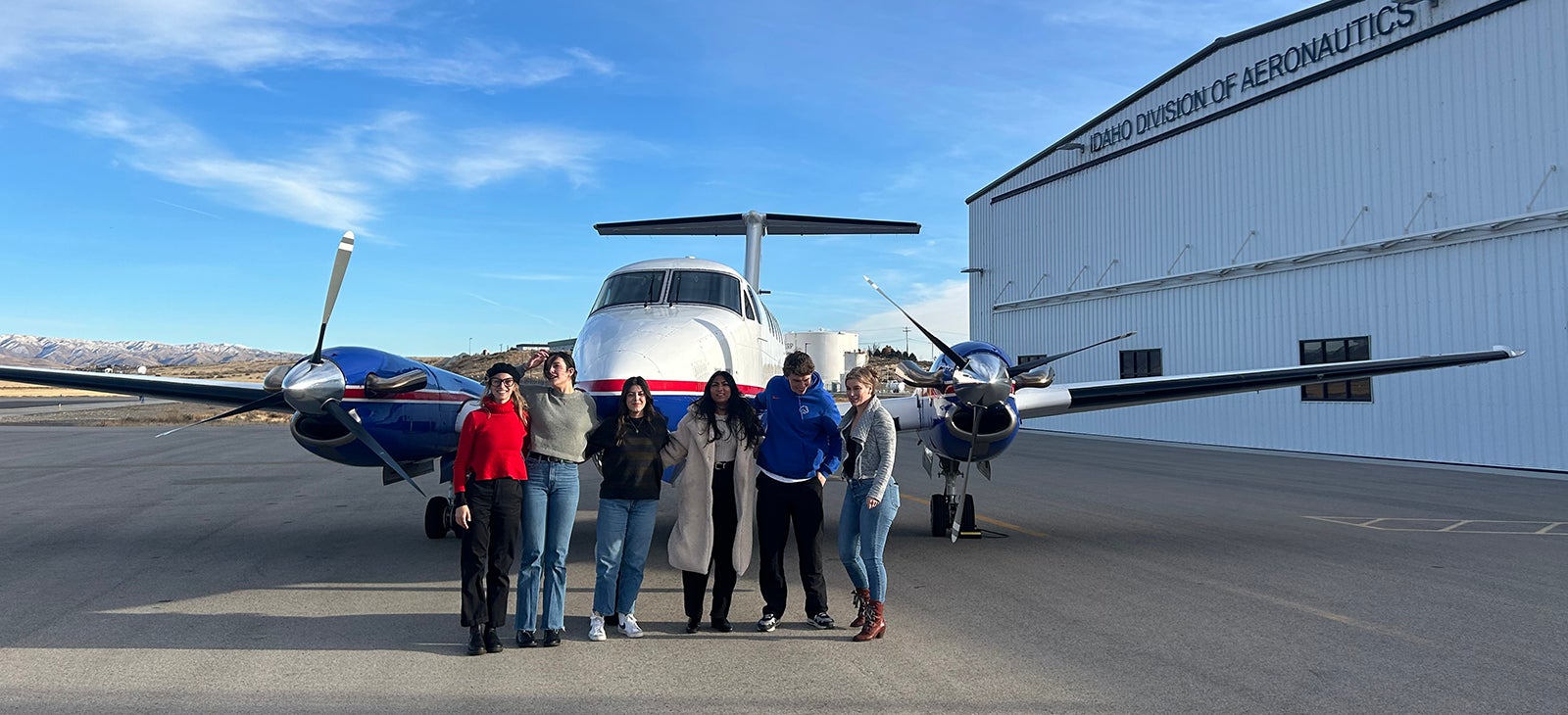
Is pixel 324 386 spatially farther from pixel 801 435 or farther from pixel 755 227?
pixel 755 227

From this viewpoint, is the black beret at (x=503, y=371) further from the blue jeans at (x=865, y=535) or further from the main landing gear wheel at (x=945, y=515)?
the main landing gear wheel at (x=945, y=515)

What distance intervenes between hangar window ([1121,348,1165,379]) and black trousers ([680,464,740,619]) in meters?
25.5

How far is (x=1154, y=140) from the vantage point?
99.1 ft

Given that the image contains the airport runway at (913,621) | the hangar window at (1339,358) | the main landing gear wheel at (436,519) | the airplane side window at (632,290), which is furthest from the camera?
the hangar window at (1339,358)

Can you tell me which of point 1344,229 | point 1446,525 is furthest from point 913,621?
point 1344,229

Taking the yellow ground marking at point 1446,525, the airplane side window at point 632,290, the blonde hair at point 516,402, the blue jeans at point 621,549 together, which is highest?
the airplane side window at point 632,290

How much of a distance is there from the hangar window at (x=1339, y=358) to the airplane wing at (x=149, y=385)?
866 inches

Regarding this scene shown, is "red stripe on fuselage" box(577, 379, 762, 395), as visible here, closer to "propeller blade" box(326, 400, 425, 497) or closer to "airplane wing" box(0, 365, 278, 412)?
"propeller blade" box(326, 400, 425, 497)

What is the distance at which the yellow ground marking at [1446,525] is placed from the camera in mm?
10711

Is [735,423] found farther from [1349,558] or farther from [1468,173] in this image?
[1468,173]

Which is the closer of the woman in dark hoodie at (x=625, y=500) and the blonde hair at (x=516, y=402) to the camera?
the blonde hair at (x=516, y=402)

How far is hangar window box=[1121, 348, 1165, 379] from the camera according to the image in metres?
29.3

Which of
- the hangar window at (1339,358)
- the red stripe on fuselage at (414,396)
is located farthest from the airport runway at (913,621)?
the hangar window at (1339,358)

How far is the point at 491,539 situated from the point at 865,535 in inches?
98.0
